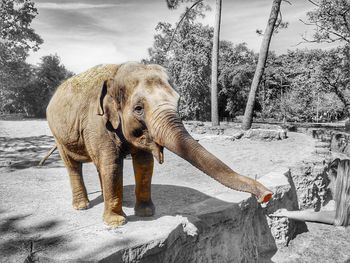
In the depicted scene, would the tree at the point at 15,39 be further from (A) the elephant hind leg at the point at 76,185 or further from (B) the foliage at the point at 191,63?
(A) the elephant hind leg at the point at 76,185

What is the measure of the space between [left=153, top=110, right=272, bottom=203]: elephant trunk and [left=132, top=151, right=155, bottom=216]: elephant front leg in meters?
0.98

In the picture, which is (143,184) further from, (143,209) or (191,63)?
(191,63)

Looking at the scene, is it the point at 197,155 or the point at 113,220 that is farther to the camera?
the point at 113,220

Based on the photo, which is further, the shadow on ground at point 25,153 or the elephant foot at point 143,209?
the shadow on ground at point 25,153

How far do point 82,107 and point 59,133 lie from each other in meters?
0.70

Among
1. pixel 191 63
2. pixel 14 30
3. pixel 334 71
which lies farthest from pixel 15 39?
pixel 334 71

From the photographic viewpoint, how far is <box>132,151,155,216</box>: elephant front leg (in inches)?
160

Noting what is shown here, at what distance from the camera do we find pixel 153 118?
3.11 m

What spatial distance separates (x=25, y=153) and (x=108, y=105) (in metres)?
8.32

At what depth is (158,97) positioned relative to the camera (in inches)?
126

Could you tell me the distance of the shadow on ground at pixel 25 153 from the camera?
345 inches

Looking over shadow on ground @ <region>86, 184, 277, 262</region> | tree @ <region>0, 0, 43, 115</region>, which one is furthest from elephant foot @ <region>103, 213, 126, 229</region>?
tree @ <region>0, 0, 43, 115</region>

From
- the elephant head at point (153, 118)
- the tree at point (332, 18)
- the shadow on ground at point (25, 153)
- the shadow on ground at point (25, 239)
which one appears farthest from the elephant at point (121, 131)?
the tree at point (332, 18)

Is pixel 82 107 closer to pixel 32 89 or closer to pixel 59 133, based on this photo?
pixel 59 133
